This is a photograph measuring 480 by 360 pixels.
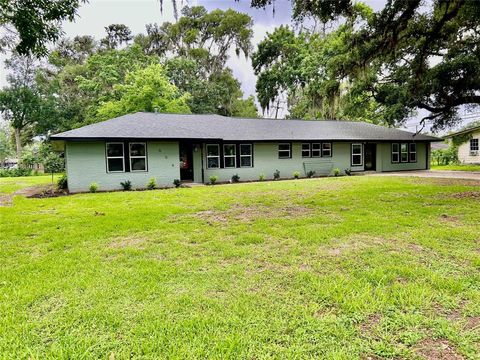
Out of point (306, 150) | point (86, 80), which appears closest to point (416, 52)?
point (306, 150)

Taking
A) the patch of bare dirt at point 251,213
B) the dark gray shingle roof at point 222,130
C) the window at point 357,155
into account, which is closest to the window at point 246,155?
the dark gray shingle roof at point 222,130

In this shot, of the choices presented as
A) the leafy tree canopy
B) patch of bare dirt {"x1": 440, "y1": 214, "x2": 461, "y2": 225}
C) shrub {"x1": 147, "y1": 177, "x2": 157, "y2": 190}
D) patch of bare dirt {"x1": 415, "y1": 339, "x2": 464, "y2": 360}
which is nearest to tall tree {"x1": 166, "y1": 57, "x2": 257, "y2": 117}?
the leafy tree canopy

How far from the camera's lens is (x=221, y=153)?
1572 centimetres

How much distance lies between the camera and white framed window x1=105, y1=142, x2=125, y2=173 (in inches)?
506

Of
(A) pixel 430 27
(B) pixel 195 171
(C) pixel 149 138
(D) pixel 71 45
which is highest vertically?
(D) pixel 71 45

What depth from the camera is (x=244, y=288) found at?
3088 millimetres

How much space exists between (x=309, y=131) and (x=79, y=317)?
17.6 m

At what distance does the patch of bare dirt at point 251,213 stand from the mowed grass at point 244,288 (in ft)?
1.13

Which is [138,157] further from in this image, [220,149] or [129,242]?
[129,242]

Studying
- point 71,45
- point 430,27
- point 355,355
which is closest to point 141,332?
point 355,355

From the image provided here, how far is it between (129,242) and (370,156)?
19.6 meters

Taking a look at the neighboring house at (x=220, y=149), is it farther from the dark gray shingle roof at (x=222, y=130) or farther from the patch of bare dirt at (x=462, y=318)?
the patch of bare dirt at (x=462, y=318)

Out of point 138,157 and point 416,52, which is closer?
point 416,52

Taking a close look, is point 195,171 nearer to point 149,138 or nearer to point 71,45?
point 149,138
